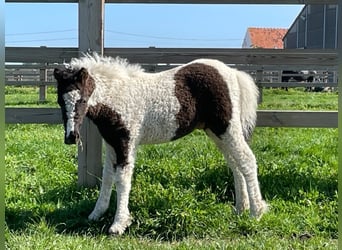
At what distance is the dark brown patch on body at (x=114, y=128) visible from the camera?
400 cm

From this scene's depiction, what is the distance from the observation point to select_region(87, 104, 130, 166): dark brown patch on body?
400cm

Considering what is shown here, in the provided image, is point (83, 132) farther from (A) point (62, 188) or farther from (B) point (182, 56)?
(B) point (182, 56)

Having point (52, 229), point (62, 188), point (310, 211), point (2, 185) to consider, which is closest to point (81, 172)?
point (62, 188)

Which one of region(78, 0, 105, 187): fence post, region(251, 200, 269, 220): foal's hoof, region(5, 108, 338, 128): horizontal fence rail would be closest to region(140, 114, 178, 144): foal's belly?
region(78, 0, 105, 187): fence post

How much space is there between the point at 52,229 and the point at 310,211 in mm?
2202

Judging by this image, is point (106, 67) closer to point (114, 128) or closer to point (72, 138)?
point (114, 128)

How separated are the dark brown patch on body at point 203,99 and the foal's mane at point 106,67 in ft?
1.36

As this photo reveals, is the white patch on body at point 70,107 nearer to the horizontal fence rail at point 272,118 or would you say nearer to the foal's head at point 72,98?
the foal's head at point 72,98

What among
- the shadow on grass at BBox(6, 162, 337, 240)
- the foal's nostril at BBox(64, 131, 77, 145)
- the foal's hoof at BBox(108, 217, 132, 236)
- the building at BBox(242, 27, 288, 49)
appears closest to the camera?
the foal's nostril at BBox(64, 131, 77, 145)

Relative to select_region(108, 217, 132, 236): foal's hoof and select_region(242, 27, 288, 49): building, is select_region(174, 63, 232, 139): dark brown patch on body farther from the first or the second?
select_region(242, 27, 288, 49): building

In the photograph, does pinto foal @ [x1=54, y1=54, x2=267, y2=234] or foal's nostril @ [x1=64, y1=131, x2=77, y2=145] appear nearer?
foal's nostril @ [x1=64, y1=131, x2=77, y2=145]

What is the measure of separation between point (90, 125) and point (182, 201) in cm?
118

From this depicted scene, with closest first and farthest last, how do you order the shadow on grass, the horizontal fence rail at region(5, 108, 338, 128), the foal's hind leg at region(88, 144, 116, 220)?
the shadow on grass < the foal's hind leg at region(88, 144, 116, 220) < the horizontal fence rail at region(5, 108, 338, 128)

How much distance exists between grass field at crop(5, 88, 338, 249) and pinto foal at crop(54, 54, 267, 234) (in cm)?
21
